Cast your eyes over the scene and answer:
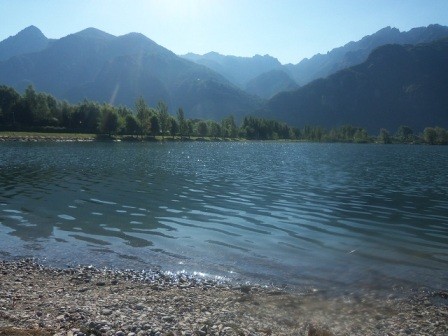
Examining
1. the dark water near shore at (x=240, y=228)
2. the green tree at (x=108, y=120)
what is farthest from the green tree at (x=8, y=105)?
the dark water near shore at (x=240, y=228)

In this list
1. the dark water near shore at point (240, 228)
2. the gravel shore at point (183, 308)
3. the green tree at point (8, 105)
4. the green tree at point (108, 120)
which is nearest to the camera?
the gravel shore at point (183, 308)

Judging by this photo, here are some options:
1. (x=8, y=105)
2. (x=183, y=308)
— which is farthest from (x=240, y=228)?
(x=8, y=105)

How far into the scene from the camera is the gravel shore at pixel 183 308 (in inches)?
489

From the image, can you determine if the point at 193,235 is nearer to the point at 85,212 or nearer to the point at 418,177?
the point at 85,212

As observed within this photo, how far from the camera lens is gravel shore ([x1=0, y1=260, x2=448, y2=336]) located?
12.4 m

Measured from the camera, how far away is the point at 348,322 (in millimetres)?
14250

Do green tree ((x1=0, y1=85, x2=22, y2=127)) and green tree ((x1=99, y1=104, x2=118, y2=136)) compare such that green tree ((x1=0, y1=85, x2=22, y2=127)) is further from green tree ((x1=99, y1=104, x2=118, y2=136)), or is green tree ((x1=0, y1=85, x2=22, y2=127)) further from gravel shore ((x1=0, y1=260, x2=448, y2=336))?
gravel shore ((x1=0, y1=260, x2=448, y2=336))

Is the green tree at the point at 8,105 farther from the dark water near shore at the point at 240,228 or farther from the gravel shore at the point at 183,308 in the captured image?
the gravel shore at the point at 183,308

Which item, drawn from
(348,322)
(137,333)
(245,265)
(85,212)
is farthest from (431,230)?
(85,212)

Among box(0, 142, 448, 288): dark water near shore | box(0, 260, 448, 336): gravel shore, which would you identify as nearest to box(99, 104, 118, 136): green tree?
box(0, 142, 448, 288): dark water near shore

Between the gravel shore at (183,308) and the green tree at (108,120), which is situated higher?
the green tree at (108,120)

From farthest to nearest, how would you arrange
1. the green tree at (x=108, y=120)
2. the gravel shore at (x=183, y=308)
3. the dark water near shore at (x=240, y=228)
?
the green tree at (x=108, y=120)
the dark water near shore at (x=240, y=228)
the gravel shore at (x=183, y=308)

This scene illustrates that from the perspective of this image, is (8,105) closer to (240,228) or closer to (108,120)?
(108,120)

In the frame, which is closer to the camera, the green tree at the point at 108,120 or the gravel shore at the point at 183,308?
the gravel shore at the point at 183,308
